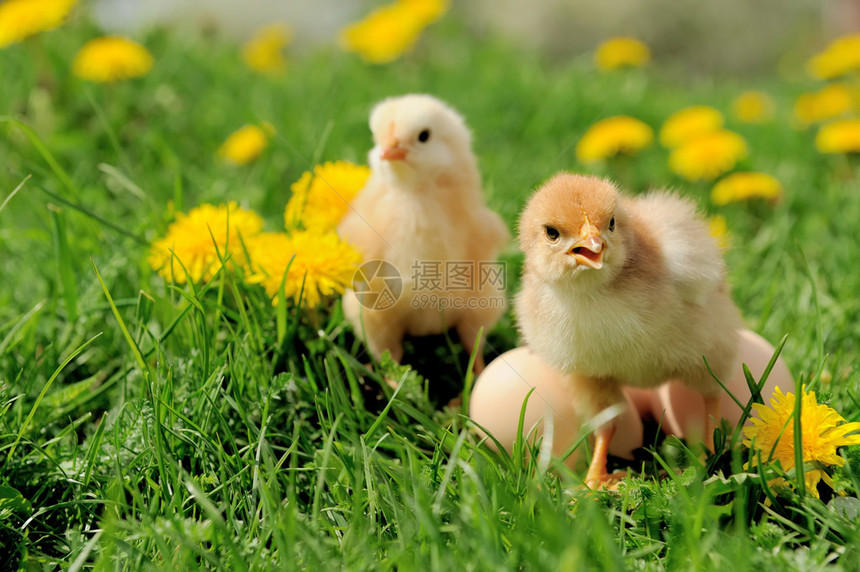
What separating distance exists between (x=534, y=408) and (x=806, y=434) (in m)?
0.55

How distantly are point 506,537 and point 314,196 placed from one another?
1215 mm

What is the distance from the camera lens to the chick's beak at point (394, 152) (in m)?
1.82

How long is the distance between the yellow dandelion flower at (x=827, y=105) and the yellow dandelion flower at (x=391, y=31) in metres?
2.13

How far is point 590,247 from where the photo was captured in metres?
1.34

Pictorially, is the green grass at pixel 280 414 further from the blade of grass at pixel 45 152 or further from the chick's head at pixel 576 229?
the chick's head at pixel 576 229

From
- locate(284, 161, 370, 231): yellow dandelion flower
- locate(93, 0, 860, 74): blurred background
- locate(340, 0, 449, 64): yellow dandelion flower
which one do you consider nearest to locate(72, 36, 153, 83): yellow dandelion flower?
locate(340, 0, 449, 64): yellow dandelion flower

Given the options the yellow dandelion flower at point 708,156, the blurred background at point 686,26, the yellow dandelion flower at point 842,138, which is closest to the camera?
the yellow dandelion flower at point 708,156

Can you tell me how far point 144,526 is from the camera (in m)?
1.33

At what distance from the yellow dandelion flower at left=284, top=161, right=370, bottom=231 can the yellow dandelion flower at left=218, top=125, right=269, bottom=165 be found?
0.98 metres

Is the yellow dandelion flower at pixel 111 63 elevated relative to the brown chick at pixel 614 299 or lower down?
elevated

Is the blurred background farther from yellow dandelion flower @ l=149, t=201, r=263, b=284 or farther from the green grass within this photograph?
yellow dandelion flower @ l=149, t=201, r=263, b=284

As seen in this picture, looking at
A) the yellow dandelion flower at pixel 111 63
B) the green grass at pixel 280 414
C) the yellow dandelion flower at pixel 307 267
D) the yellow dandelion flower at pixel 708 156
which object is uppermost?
the yellow dandelion flower at pixel 111 63

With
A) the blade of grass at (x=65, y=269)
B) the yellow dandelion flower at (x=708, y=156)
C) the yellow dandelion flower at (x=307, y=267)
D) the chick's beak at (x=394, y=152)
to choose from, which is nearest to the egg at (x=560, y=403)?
the yellow dandelion flower at (x=307, y=267)

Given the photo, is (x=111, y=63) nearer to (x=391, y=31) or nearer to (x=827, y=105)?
(x=391, y=31)
